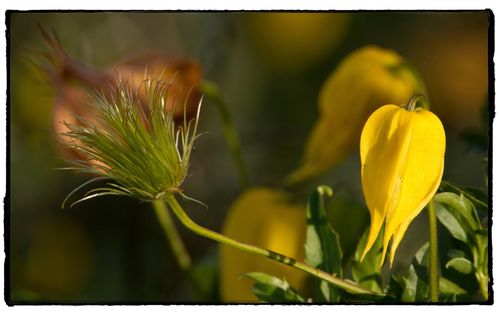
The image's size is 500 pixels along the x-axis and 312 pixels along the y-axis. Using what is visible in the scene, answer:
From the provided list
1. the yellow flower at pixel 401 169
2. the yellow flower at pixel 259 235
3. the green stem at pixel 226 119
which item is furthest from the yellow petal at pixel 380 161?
the green stem at pixel 226 119

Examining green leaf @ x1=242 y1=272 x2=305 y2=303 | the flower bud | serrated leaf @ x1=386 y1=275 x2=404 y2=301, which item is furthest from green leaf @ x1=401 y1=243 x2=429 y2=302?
the flower bud

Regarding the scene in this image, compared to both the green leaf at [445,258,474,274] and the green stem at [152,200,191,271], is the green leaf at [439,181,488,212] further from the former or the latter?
the green stem at [152,200,191,271]

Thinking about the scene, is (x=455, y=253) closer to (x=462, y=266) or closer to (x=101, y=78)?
(x=462, y=266)

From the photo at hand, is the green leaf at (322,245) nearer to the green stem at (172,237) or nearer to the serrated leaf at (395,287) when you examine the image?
the serrated leaf at (395,287)

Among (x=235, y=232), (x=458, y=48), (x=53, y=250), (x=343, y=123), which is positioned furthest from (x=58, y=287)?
(x=458, y=48)

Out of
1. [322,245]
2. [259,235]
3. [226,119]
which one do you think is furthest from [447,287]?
[226,119]

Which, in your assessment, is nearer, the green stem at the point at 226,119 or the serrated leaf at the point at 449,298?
the serrated leaf at the point at 449,298

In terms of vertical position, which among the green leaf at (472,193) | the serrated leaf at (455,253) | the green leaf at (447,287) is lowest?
the green leaf at (447,287)
